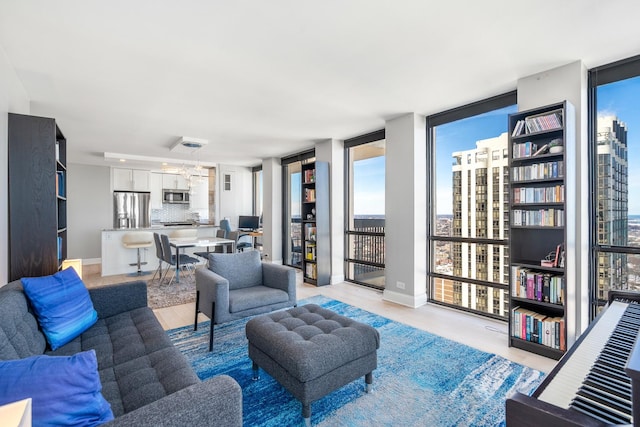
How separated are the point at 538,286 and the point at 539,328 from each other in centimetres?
37

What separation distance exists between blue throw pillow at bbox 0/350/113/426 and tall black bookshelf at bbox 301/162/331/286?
424cm

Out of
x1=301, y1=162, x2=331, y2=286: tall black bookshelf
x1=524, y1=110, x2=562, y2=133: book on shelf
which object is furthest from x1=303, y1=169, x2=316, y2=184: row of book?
x1=524, y1=110, x2=562, y2=133: book on shelf

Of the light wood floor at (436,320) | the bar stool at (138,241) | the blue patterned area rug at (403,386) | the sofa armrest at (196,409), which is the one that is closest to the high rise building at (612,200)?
the light wood floor at (436,320)

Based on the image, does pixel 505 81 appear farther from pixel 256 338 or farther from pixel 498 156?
pixel 256 338

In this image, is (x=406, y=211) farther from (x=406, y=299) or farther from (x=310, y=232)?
(x=310, y=232)

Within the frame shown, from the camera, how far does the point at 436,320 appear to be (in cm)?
351

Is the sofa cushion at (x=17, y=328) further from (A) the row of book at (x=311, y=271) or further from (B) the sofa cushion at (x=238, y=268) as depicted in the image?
(A) the row of book at (x=311, y=271)

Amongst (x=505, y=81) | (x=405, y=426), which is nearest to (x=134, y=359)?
(x=405, y=426)

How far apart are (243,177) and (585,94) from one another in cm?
739

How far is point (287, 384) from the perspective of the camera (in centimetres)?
184

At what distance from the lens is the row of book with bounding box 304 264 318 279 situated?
533 centimetres

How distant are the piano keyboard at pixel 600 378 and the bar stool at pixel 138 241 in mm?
6527

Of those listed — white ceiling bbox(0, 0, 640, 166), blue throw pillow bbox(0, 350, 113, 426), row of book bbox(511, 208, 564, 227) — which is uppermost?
white ceiling bbox(0, 0, 640, 166)

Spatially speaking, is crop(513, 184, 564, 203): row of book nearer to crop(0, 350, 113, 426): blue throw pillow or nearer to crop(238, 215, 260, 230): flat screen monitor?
crop(0, 350, 113, 426): blue throw pillow
